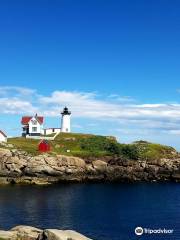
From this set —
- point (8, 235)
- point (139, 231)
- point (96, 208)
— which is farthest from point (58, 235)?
point (96, 208)

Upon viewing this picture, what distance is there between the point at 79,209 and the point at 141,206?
1477 centimetres

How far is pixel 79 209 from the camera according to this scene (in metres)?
88.2

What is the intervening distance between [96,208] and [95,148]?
176 ft

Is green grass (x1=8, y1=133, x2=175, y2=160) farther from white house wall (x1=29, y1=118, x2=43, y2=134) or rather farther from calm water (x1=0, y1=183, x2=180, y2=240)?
calm water (x1=0, y1=183, x2=180, y2=240)

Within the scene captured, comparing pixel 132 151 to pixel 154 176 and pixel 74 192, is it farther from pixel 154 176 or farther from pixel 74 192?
pixel 74 192

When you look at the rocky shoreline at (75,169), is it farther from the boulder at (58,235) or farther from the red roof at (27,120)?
the boulder at (58,235)

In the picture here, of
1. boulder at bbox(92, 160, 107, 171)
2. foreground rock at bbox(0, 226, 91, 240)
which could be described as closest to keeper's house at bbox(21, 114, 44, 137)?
boulder at bbox(92, 160, 107, 171)

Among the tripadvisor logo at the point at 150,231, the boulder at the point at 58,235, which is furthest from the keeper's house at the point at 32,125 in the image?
the boulder at the point at 58,235

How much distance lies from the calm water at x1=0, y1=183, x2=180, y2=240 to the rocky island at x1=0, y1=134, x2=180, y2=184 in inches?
340

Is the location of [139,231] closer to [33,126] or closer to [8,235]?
[8,235]

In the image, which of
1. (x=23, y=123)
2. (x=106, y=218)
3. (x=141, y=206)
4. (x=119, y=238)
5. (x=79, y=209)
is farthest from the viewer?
(x=23, y=123)

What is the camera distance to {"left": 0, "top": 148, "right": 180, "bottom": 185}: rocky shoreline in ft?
403

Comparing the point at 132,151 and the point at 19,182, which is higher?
the point at 132,151

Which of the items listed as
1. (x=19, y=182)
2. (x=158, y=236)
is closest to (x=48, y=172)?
(x=19, y=182)
